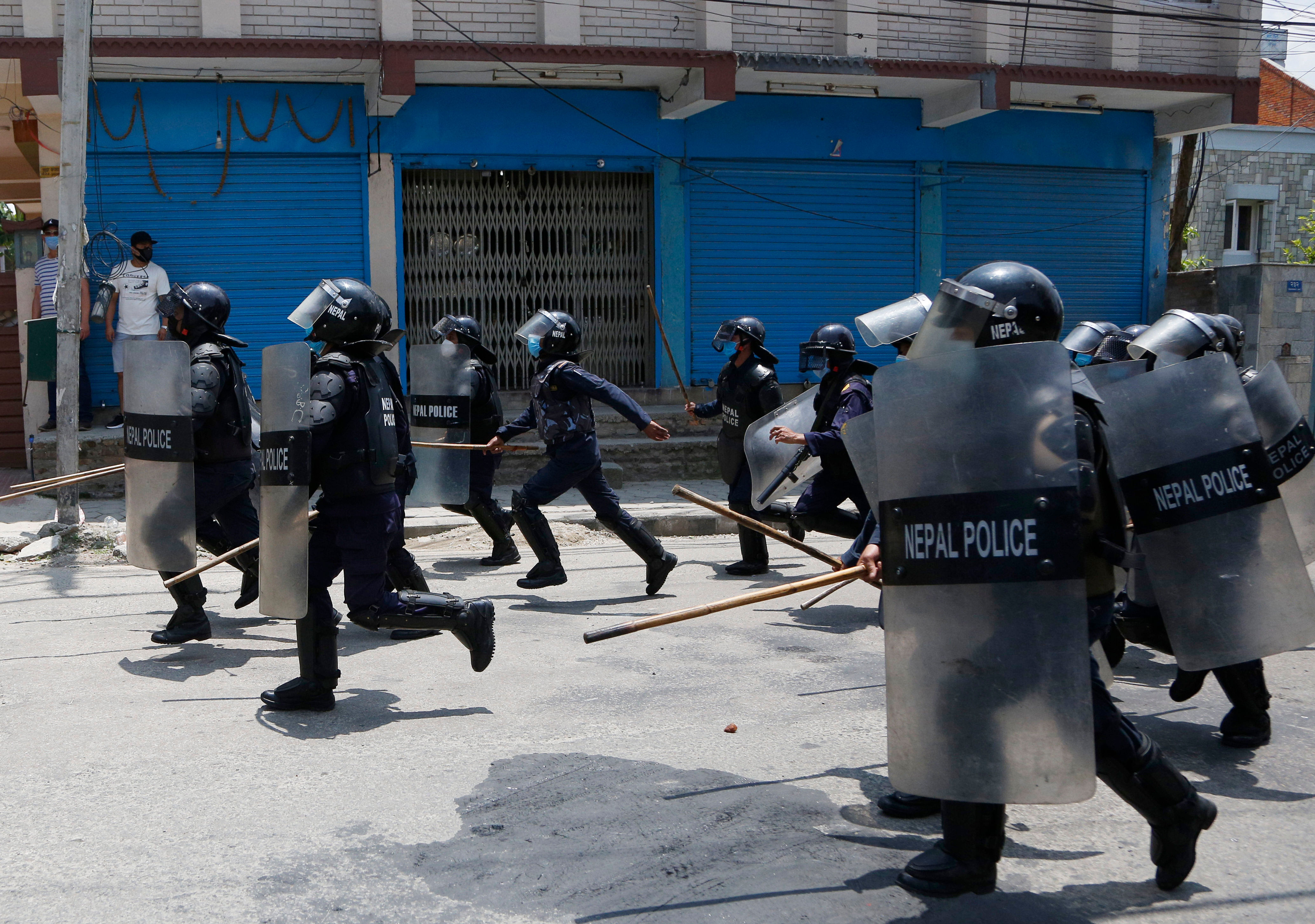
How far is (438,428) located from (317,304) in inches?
108

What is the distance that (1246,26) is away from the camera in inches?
531

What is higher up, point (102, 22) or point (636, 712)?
point (102, 22)

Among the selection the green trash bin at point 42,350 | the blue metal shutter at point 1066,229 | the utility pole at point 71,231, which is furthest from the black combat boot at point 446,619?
the blue metal shutter at point 1066,229

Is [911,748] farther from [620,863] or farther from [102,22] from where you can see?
[102,22]

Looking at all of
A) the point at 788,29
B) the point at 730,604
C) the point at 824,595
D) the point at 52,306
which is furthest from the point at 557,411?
the point at 788,29

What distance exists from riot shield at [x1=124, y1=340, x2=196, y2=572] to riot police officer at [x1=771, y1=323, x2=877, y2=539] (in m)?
2.98

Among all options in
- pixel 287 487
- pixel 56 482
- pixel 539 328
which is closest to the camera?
pixel 287 487

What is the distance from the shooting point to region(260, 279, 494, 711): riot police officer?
4910 millimetres

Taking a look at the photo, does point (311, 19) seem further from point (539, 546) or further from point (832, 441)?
point (832, 441)

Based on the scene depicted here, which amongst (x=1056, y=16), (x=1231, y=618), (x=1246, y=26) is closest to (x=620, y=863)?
(x=1231, y=618)

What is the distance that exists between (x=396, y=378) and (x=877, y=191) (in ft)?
29.5

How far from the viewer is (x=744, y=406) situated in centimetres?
793

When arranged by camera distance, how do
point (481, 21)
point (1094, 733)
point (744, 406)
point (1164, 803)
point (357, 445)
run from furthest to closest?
1. point (481, 21)
2. point (744, 406)
3. point (357, 445)
4. point (1164, 803)
5. point (1094, 733)

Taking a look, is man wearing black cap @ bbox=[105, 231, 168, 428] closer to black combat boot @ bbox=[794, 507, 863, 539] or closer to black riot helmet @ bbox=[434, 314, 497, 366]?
black riot helmet @ bbox=[434, 314, 497, 366]
